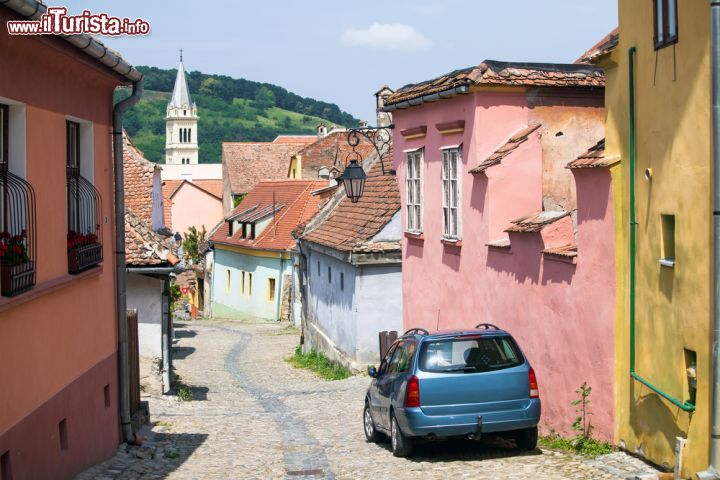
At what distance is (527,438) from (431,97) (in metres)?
7.90

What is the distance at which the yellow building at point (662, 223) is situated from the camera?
29.8 ft

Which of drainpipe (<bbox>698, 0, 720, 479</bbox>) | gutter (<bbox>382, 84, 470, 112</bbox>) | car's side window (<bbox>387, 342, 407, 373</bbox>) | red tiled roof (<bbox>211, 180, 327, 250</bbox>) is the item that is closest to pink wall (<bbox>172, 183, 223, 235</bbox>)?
red tiled roof (<bbox>211, 180, 327, 250</bbox>)

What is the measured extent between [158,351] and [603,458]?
10929 mm

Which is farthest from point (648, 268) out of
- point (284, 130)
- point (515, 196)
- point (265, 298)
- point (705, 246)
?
point (284, 130)

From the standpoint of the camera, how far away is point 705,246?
895cm

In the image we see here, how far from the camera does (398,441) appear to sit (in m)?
12.7

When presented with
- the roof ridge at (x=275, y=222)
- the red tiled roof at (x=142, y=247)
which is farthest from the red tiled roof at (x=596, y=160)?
the roof ridge at (x=275, y=222)

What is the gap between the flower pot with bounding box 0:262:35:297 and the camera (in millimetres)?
8621

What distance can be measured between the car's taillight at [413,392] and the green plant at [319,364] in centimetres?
1249

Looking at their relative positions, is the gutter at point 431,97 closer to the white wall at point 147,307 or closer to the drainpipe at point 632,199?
the drainpipe at point 632,199

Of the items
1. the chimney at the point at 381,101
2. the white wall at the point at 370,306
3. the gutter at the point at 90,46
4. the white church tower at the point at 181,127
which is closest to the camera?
the gutter at the point at 90,46

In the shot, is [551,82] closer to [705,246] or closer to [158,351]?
[705,246]

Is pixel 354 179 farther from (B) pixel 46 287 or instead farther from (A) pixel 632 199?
(B) pixel 46 287

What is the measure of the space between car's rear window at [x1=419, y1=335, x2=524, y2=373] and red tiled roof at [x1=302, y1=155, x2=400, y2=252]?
1117 centimetres
